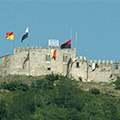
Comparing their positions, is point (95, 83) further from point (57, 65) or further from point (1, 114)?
point (1, 114)

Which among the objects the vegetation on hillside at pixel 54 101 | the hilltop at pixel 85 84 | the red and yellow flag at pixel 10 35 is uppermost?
the red and yellow flag at pixel 10 35

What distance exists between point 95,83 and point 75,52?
7024 millimetres

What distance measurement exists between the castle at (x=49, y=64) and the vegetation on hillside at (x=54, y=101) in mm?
2495

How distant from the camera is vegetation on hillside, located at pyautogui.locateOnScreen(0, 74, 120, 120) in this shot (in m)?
150

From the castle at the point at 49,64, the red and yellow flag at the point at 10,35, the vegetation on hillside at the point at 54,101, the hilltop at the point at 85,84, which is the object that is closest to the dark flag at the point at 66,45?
the castle at the point at 49,64

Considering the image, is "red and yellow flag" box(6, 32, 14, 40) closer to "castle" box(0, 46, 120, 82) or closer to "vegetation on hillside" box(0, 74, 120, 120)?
"castle" box(0, 46, 120, 82)

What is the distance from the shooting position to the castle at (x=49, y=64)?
177 metres

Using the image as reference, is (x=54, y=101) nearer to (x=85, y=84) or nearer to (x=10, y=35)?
(x=85, y=84)

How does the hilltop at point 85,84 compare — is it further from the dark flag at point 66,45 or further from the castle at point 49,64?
the dark flag at point 66,45

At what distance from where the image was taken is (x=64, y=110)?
151000 mm

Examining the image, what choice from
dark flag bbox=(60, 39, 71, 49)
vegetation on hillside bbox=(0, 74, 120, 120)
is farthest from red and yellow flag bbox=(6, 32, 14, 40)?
vegetation on hillside bbox=(0, 74, 120, 120)

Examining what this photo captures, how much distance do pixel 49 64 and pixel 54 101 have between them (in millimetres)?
17555

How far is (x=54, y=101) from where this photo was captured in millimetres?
160750

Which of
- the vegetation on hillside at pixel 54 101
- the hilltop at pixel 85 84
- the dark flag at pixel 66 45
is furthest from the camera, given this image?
the dark flag at pixel 66 45
